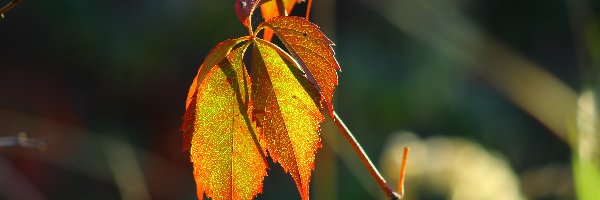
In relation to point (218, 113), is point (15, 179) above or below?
above

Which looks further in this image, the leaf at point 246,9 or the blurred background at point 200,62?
the blurred background at point 200,62

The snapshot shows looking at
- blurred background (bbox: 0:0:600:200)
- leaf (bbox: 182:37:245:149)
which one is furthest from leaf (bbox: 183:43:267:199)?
blurred background (bbox: 0:0:600:200)

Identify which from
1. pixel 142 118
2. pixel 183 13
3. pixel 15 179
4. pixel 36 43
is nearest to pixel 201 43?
pixel 183 13

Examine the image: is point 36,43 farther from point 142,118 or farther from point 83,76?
point 142,118

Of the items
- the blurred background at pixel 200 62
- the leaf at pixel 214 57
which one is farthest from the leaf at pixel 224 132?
the blurred background at pixel 200 62

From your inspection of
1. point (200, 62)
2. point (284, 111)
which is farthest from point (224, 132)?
point (200, 62)

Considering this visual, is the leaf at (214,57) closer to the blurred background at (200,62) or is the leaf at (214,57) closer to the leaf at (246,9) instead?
the leaf at (246,9)

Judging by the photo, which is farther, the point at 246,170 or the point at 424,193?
the point at 424,193

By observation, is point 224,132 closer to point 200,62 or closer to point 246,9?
point 246,9
